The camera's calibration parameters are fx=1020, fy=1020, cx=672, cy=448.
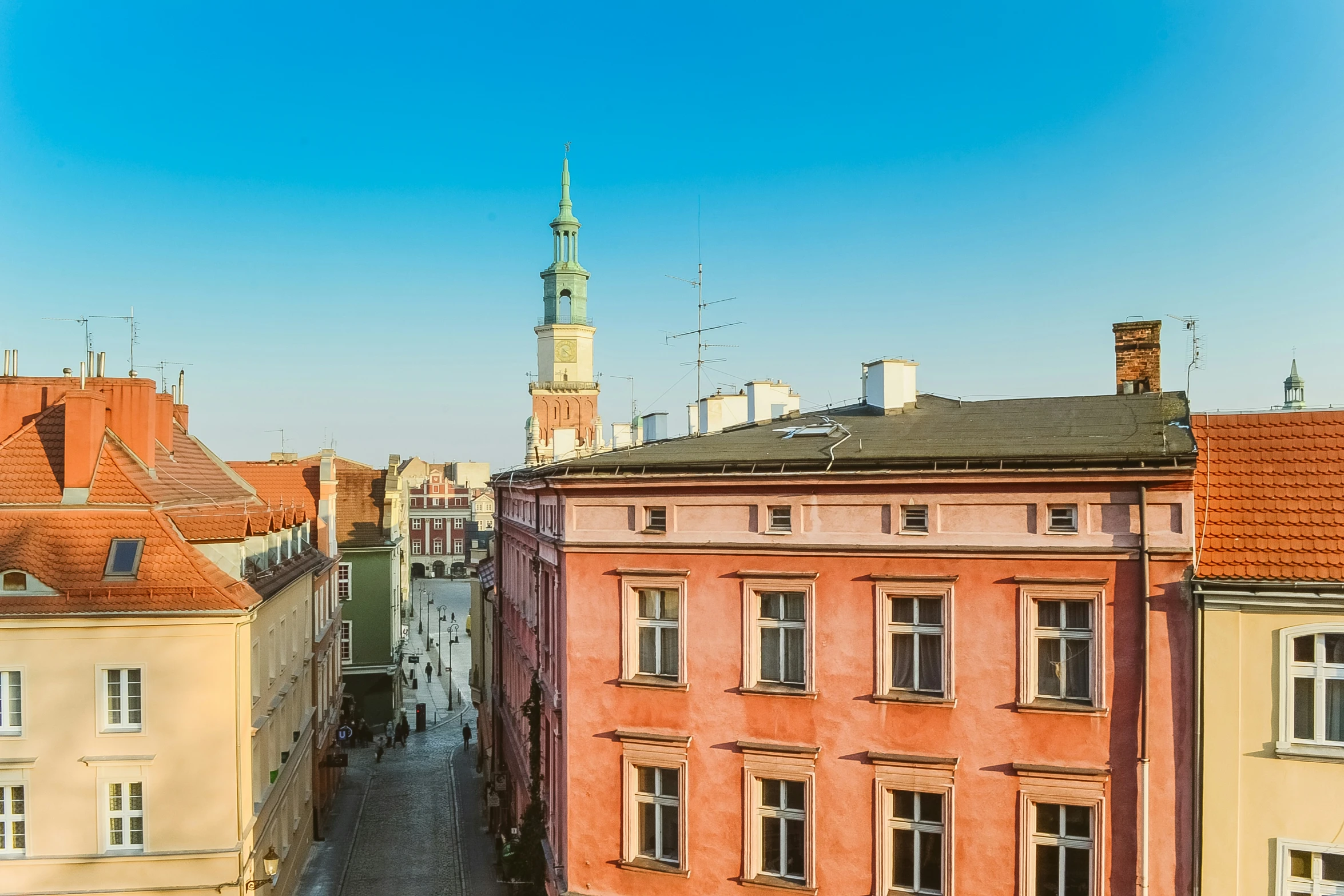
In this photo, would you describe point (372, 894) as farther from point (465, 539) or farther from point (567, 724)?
point (465, 539)

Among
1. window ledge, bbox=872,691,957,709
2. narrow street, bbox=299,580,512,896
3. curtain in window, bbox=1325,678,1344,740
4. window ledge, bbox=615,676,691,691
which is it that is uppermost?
curtain in window, bbox=1325,678,1344,740

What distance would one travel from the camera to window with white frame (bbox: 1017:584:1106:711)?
15742 mm

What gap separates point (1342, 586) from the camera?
1442 cm

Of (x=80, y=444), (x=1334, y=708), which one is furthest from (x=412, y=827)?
(x=1334, y=708)

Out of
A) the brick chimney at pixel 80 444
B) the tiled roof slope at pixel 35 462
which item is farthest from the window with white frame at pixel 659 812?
the tiled roof slope at pixel 35 462

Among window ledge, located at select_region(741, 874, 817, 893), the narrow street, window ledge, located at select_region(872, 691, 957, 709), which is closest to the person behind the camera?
window ledge, located at select_region(872, 691, 957, 709)

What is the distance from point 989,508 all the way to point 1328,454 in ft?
17.2

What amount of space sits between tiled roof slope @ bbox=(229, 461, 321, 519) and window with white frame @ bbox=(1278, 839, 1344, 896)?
1578 inches

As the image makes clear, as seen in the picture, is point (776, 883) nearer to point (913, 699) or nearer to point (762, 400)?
point (913, 699)

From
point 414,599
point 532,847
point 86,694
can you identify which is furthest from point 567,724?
point 414,599

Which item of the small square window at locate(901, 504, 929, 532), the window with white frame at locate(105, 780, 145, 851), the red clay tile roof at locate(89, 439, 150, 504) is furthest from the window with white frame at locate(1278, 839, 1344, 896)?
the red clay tile roof at locate(89, 439, 150, 504)

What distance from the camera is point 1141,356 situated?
22.3 m

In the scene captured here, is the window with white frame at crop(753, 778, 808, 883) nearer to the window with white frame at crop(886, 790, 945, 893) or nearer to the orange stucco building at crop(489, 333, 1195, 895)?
the orange stucco building at crop(489, 333, 1195, 895)

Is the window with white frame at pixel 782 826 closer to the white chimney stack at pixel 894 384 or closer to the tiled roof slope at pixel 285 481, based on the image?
the white chimney stack at pixel 894 384
